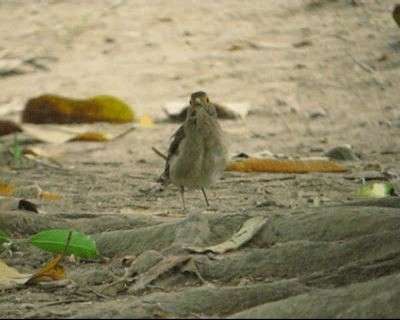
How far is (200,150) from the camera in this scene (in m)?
5.01

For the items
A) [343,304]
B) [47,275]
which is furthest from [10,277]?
[343,304]

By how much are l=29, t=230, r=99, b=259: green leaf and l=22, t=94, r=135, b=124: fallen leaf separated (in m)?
3.88

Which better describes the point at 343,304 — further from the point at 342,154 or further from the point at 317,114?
the point at 317,114

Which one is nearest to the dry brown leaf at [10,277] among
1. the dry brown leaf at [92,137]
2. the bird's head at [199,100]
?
the bird's head at [199,100]

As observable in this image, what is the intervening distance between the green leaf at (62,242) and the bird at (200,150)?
1343 millimetres

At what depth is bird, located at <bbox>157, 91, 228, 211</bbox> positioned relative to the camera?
4.98 m

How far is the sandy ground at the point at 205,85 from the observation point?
4.99 m

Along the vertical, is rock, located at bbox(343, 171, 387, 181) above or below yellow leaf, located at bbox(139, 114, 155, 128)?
above

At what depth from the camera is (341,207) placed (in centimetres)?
329

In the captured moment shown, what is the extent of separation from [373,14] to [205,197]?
5.14 m

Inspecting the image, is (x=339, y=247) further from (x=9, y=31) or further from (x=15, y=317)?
(x=9, y=31)

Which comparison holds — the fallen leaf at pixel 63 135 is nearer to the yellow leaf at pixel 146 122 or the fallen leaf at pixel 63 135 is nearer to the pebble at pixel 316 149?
the yellow leaf at pixel 146 122

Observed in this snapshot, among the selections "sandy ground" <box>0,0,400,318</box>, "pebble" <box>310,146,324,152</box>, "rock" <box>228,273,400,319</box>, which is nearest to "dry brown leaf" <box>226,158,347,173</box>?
"sandy ground" <box>0,0,400,318</box>

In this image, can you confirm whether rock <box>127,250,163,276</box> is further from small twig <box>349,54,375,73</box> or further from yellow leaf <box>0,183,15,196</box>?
small twig <box>349,54,375,73</box>
